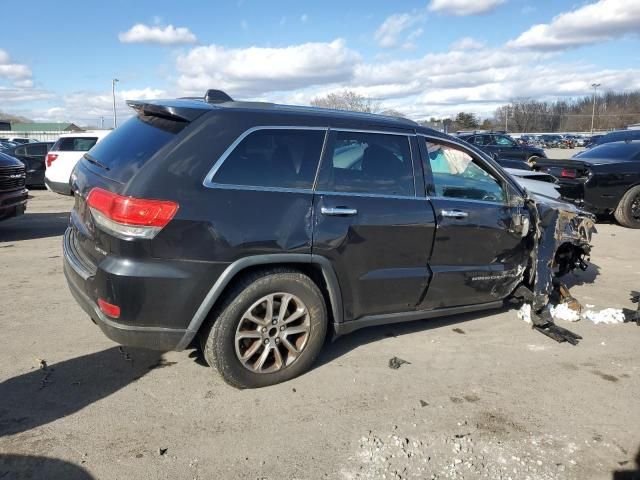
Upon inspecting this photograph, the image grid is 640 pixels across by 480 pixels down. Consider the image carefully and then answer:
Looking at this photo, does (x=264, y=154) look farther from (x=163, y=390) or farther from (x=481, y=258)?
(x=481, y=258)

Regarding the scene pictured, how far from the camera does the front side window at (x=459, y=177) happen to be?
13.8 feet

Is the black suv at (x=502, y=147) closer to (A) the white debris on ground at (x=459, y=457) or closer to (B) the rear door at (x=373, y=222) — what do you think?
(B) the rear door at (x=373, y=222)

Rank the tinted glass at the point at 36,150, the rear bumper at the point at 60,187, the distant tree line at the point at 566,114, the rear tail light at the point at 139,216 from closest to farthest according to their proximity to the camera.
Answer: the rear tail light at the point at 139,216 → the rear bumper at the point at 60,187 → the tinted glass at the point at 36,150 → the distant tree line at the point at 566,114

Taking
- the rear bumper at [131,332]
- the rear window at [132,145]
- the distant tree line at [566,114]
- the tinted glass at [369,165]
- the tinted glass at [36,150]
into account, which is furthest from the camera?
the distant tree line at [566,114]

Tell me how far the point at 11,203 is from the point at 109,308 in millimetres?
5546

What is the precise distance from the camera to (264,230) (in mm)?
3320

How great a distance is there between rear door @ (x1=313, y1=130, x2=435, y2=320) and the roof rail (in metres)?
0.84

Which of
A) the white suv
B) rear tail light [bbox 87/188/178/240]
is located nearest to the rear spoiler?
rear tail light [bbox 87/188/178/240]

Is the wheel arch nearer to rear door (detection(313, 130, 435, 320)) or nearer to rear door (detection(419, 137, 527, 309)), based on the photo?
rear door (detection(313, 130, 435, 320))

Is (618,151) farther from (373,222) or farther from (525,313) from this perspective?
(373,222)

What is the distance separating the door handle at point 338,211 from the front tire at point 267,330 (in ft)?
1.48

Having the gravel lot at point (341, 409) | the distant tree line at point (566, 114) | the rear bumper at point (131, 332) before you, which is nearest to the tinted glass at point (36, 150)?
the gravel lot at point (341, 409)

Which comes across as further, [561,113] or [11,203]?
[561,113]

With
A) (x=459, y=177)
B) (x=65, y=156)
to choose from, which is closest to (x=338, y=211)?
(x=459, y=177)
